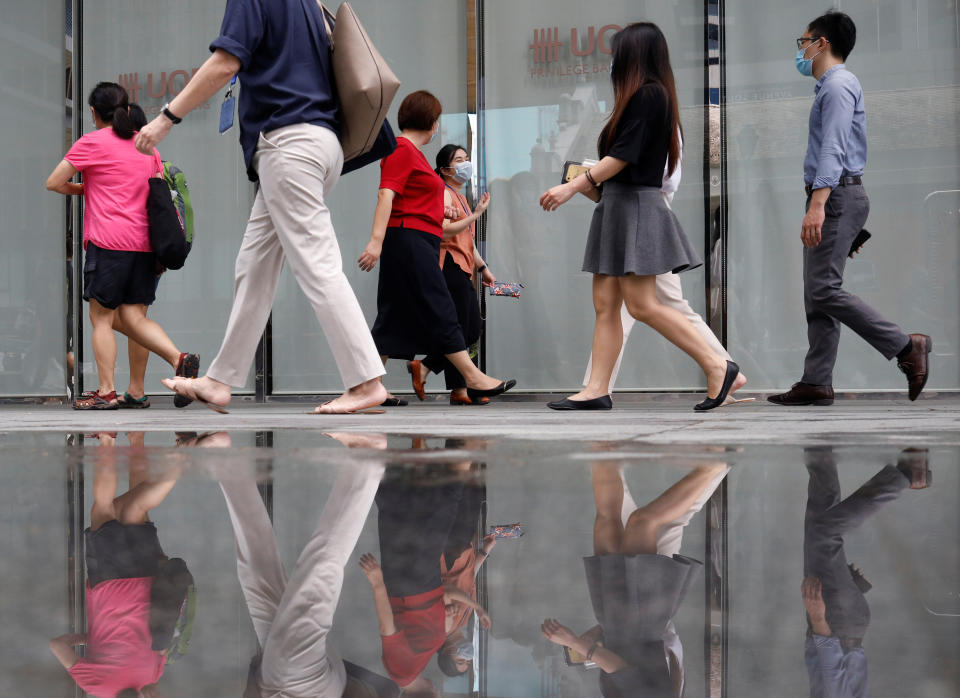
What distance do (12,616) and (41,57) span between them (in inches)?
332

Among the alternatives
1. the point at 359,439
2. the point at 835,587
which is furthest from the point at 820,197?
the point at 835,587

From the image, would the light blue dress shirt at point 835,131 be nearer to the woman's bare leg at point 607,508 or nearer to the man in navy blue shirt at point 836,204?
the man in navy blue shirt at point 836,204

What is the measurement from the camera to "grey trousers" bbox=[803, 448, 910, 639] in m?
0.66

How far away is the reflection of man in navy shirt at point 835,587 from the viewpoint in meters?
0.55

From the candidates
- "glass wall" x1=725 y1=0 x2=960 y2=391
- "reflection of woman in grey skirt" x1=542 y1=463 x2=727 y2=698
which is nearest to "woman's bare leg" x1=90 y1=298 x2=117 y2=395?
"glass wall" x1=725 y1=0 x2=960 y2=391

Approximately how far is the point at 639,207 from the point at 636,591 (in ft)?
12.0

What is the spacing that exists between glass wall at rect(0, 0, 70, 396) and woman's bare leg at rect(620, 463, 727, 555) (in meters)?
7.36

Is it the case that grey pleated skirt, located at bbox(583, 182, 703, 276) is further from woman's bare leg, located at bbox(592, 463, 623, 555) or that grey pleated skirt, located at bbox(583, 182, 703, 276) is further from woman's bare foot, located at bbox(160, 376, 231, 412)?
woman's bare leg, located at bbox(592, 463, 623, 555)

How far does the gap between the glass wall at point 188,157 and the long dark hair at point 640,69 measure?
4142 millimetres

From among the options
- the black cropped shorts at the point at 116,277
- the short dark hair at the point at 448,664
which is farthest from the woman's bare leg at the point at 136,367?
the short dark hair at the point at 448,664

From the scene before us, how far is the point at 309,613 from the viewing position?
0.72m

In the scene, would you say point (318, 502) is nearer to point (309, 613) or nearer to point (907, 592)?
point (309, 613)

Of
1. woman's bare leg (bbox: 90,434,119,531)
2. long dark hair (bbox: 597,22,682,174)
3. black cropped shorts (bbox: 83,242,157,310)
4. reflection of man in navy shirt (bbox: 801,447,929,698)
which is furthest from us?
black cropped shorts (bbox: 83,242,157,310)

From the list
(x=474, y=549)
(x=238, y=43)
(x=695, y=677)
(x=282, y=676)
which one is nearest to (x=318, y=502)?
(x=474, y=549)
